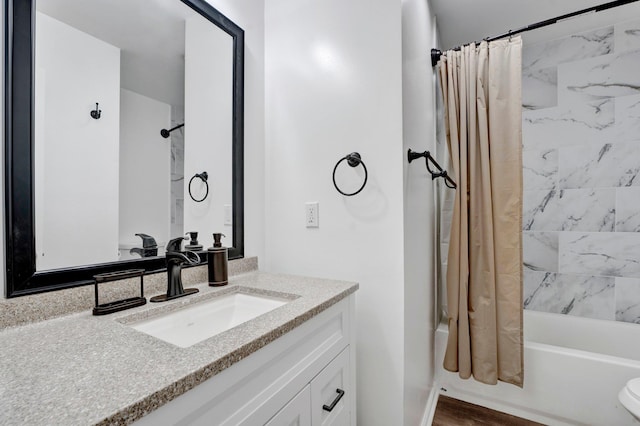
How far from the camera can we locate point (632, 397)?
1.26m

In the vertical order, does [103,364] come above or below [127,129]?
below

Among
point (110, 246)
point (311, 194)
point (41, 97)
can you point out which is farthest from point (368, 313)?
point (41, 97)

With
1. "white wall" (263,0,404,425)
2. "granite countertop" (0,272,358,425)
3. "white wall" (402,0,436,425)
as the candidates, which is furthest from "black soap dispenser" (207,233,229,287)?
"white wall" (402,0,436,425)

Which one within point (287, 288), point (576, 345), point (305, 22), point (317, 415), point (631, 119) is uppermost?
point (305, 22)

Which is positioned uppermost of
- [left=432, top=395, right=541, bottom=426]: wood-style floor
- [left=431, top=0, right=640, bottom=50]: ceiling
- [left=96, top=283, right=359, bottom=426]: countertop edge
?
[left=431, top=0, right=640, bottom=50]: ceiling

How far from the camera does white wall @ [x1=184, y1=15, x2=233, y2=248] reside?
1.23 meters

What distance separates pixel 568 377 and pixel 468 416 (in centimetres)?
58

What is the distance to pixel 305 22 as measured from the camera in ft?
4.87

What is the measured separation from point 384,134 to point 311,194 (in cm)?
45

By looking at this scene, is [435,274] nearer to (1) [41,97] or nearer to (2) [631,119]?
(2) [631,119]

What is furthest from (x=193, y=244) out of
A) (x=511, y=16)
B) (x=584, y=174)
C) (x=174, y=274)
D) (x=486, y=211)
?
(x=584, y=174)

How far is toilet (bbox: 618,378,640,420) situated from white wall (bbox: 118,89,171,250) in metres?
2.03

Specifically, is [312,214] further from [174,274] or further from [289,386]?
[289,386]

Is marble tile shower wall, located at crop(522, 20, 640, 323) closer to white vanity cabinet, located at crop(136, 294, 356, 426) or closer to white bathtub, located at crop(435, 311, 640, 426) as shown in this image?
white bathtub, located at crop(435, 311, 640, 426)
